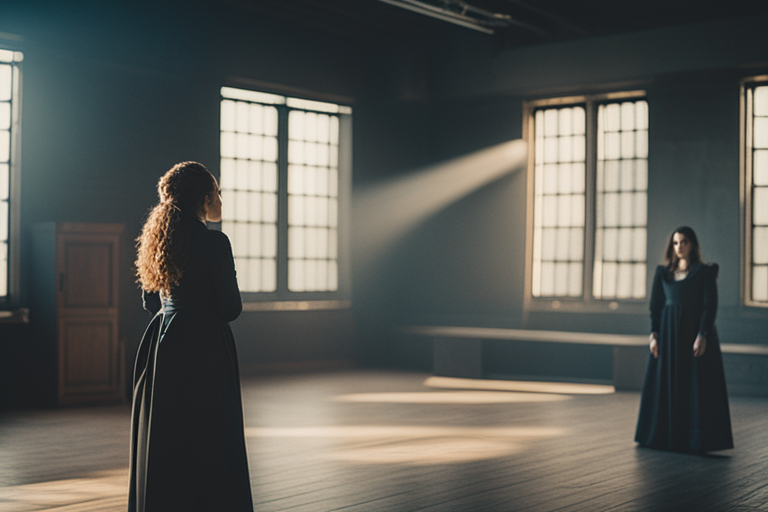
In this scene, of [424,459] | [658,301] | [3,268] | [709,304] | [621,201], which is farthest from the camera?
[621,201]

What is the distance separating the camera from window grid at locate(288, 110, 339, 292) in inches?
431

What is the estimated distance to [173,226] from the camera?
3166mm

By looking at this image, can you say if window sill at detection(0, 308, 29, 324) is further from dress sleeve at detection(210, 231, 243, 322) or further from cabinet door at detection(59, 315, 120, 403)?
dress sleeve at detection(210, 231, 243, 322)

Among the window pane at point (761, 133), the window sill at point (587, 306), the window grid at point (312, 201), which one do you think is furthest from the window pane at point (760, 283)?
the window grid at point (312, 201)

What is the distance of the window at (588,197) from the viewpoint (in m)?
10.4

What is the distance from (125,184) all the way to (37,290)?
1510 millimetres

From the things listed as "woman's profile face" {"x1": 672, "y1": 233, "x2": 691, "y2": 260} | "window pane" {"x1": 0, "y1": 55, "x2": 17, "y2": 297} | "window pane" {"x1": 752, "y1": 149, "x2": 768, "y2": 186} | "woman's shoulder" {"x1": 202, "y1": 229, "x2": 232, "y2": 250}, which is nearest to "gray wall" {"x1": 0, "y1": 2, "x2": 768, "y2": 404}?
"window pane" {"x1": 0, "y1": 55, "x2": 17, "y2": 297}

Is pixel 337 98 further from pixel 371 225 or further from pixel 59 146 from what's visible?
pixel 59 146

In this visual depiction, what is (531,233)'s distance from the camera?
11.1 metres

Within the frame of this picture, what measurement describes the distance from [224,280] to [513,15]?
744cm

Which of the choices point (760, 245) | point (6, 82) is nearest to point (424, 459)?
point (6, 82)

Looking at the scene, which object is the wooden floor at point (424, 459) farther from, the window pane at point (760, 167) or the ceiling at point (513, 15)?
the ceiling at point (513, 15)

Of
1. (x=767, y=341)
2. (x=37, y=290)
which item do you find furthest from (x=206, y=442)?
(x=767, y=341)

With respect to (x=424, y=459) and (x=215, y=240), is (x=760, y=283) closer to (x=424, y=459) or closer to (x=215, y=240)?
(x=424, y=459)
